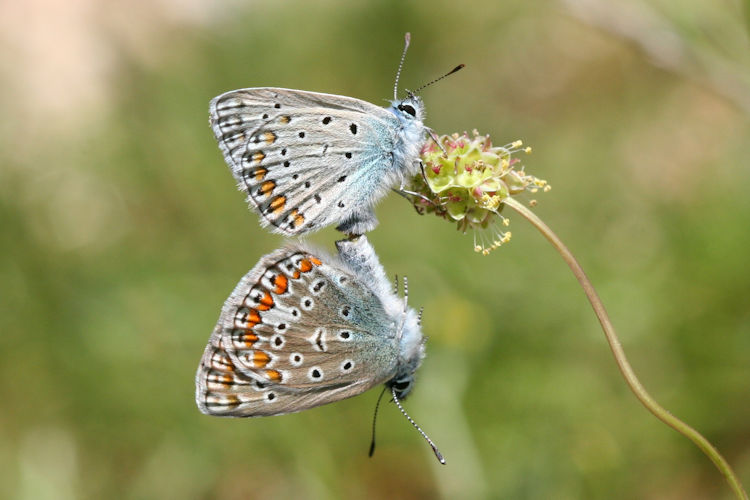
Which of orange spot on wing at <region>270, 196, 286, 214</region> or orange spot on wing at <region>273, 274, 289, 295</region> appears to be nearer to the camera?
orange spot on wing at <region>273, 274, 289, 295</region>

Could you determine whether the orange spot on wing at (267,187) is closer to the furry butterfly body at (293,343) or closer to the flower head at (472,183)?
the furry butterfly body at (293,343)

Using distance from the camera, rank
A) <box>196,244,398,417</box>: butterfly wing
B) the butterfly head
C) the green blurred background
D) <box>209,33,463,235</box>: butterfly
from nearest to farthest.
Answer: <box>196,244,398,417</box>: butterfly wing
<box>209,33,463,235</box>: butterfly
the butterfly head
the green blurred background

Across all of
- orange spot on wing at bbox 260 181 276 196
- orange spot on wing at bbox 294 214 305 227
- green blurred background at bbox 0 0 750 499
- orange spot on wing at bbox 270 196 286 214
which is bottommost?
green blurred background at bbox 0 0 750 499

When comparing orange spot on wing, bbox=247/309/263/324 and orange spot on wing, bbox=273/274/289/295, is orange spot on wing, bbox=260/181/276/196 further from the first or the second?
orange spot on wing, bbox=247/309/263/324

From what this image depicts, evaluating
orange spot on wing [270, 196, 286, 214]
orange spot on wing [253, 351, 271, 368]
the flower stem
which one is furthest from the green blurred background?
the flower stem

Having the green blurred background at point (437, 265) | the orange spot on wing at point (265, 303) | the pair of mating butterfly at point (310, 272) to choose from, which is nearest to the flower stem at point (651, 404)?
the pair of mating butterfly at point (310, 272)
